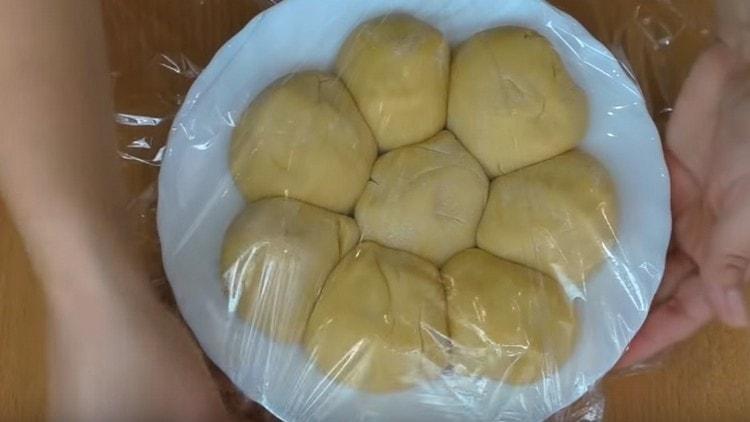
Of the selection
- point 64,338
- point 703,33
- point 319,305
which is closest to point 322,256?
point 319,305

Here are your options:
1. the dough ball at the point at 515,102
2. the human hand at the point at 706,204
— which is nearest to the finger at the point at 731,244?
the human hand at the point at 706,204

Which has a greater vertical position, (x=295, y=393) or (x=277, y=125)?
(x=277, y=125)

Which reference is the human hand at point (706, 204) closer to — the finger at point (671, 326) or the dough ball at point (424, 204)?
the finger at point (671, 326)

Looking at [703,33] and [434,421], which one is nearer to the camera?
[434,421]

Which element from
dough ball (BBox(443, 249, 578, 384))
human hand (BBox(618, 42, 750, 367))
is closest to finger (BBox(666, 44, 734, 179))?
human hand (BBox(618, 42, 750, 367))

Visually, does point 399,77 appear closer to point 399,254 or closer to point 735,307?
point 399,254

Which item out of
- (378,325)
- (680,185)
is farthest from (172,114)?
(680,185)

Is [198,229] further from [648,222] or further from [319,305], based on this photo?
[648,222]
